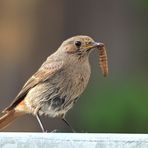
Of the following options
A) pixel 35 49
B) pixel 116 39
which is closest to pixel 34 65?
pixel 35 49

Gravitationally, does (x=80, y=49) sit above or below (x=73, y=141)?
below

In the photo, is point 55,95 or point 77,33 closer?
point 55,95

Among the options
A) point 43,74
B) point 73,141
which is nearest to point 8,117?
point 43,74

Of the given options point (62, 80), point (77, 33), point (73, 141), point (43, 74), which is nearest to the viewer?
point (73, 141)

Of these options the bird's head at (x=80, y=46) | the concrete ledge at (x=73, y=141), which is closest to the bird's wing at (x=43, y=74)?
the bird's head at (x=80, y=46)

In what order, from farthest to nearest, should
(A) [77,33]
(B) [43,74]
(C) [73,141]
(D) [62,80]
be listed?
1. (A) [77,33]
2. (B) [43,74]
3. (D) [62,80]
4. (C) [73,141]

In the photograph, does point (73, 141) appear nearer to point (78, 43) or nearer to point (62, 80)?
point (62, 80)
